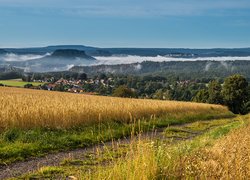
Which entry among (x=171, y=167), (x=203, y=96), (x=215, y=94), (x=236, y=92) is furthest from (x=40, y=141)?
(x=203, y=96)

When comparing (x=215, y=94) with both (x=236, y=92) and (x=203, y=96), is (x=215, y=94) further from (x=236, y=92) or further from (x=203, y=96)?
(x=236, y=92)

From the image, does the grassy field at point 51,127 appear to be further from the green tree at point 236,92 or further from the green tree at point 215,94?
the green tree at point 215,94

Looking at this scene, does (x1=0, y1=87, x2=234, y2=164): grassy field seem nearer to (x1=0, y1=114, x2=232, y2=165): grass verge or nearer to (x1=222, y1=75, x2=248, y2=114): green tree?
(x1=0, y1=114, x2=232, y2=165): grass verge

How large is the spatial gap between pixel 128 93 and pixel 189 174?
306 ft

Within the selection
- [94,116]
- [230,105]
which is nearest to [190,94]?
[230,105]

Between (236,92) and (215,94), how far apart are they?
21.4 feet

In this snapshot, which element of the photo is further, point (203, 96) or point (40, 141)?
point (203, 96)

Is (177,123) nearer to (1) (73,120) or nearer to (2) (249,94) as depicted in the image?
(1) (73,120)

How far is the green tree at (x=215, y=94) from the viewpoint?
287 ft

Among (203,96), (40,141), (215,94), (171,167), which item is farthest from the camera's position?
(203,96)

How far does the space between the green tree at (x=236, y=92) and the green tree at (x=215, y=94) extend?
9.23 ft

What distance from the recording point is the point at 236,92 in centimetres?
8238

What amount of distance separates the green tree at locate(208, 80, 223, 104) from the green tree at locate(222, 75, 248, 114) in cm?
281

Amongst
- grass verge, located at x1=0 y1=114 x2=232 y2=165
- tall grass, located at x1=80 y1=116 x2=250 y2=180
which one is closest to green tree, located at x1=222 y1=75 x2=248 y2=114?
grass verge, located at x1=0 y1=114 x2=232 y2=165
